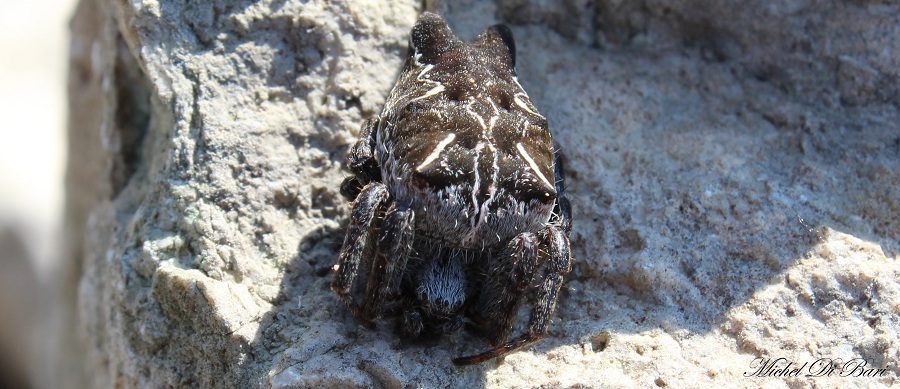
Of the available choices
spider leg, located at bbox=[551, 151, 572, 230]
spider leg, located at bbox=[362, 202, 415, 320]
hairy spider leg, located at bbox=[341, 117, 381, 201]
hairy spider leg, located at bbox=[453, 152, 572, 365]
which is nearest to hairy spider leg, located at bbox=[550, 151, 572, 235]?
spider leg, located at bbox=[551, 151, 572, 230]

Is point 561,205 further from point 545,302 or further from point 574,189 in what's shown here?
point 545,302

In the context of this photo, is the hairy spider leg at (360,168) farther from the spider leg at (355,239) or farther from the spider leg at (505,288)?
the spider leg at (505,288)

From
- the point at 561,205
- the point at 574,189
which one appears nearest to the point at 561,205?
the point at 561,205

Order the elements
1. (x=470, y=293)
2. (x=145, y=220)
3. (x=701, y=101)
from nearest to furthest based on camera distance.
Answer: (x=470, y=293)
(x=145, y=220)
(x=701, y=101)

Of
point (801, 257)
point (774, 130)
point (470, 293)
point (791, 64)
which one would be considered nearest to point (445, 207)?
point (470, 293)

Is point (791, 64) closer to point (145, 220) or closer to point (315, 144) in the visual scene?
point (315, 144)

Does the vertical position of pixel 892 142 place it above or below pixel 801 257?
above

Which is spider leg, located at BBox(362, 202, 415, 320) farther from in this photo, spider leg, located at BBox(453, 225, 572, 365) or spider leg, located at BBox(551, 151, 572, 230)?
spider leg, located at BBox(551, 151, 572, 230)
